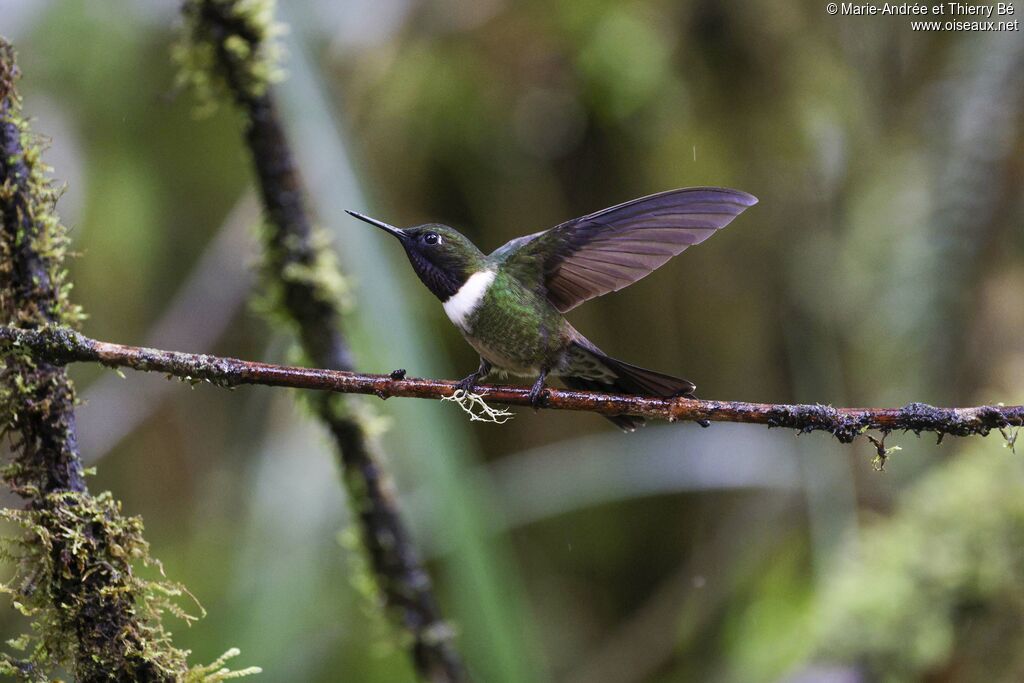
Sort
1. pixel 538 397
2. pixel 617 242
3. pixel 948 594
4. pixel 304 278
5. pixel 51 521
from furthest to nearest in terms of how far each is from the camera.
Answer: pixel 948 594 < pixel 304 278 < pixel 617 242 < pixel 538 397 < pixel 51 521

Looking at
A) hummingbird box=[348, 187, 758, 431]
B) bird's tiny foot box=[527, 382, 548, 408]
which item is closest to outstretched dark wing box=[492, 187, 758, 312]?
hummingbird box=[348, 187, 758, 431]

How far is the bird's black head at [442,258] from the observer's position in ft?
5.00

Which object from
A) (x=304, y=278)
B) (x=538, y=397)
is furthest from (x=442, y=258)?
(x=538, y=397)

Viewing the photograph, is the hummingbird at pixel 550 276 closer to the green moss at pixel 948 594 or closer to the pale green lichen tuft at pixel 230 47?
the pale green lichen tuft at pixel 230 47

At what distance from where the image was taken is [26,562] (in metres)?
0.99

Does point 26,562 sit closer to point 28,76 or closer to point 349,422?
point 349,422

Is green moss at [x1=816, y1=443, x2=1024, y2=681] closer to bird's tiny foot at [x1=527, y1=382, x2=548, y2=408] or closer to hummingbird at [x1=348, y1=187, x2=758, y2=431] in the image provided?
hummingbird at [x1=348, y1=187, x2=758, y2=431]

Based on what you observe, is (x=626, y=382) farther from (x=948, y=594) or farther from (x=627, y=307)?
(x=627, y=307)

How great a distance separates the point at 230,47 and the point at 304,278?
1.39 ft

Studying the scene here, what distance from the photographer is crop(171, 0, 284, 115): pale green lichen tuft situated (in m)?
1.51

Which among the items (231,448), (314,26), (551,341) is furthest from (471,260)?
(231,448)

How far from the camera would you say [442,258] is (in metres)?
1.52

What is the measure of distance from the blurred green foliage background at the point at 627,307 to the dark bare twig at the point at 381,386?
1.41 metres

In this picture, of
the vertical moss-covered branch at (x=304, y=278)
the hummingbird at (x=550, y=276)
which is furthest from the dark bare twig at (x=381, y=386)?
the vertical moss-covered branch at (x=304, y=278)
